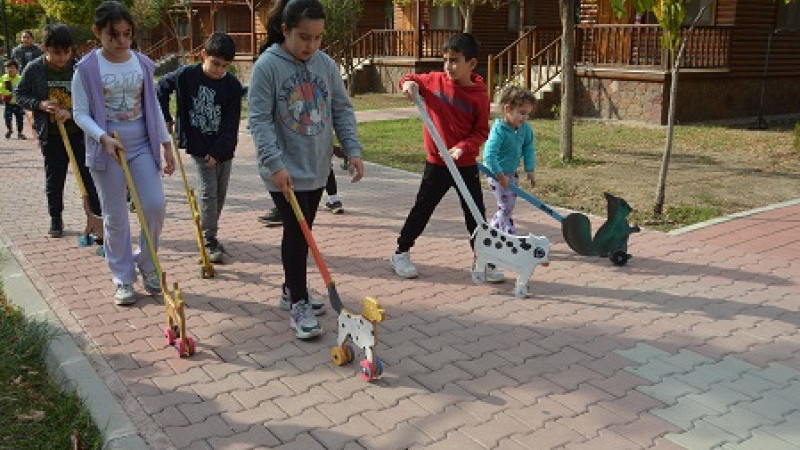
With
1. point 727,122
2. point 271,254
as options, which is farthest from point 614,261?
point 727,122

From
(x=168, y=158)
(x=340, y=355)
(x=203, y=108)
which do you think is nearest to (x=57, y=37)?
(x=203, y=108)

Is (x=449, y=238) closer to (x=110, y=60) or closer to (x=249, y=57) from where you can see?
(x=110, y=60)

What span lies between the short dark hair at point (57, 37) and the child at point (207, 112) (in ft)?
3.25

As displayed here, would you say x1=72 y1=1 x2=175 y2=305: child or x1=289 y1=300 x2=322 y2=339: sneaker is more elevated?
x1=72 y1=1 x2=175 y2=305: child

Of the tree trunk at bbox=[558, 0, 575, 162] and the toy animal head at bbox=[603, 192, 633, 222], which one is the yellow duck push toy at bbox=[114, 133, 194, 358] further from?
the tree trunk at bbox=[558, 0, 575, 162]

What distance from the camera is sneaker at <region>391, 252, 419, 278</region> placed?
5727 millimetres

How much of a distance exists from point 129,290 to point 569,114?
24.6 feet

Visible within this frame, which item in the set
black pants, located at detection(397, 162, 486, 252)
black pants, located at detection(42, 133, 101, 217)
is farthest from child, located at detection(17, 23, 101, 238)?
black pants, located at detection(397, 162, 486, 252)

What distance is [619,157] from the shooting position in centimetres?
1180

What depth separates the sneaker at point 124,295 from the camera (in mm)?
5086

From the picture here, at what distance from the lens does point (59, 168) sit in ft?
21.8

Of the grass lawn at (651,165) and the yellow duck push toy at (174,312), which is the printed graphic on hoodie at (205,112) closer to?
the yellow duck push toy at (174,312)

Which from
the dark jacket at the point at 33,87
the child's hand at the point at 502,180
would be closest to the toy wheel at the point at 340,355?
the child's hand at the point at 502,180

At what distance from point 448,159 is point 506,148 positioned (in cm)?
88
